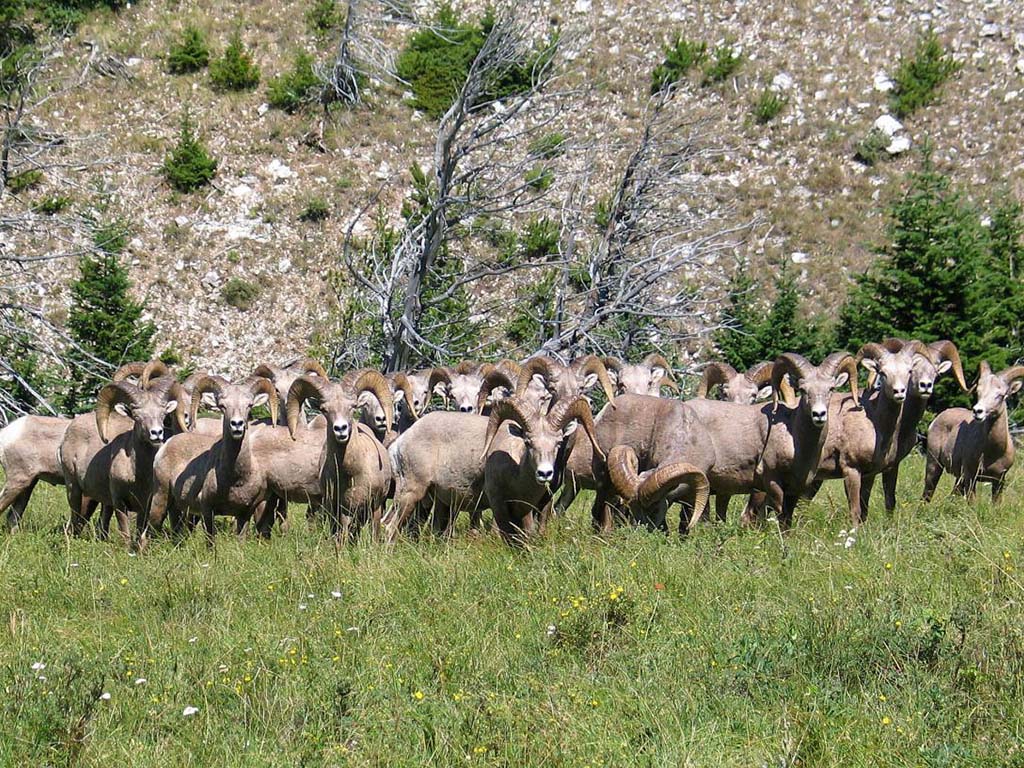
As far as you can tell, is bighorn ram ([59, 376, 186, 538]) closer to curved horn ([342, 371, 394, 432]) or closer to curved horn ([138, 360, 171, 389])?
curved horn ([138, 360, 171, 389])

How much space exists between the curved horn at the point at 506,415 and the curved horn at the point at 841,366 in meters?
3.25

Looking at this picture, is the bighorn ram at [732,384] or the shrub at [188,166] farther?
the shrub at [188,166]

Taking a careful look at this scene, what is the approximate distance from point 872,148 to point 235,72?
1970 cm

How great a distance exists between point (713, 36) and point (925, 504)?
1198 inches

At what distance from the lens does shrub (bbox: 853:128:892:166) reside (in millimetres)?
36062

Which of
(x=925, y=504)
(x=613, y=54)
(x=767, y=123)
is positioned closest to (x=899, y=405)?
(x=925, y=504)

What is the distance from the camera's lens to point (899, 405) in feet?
41.7

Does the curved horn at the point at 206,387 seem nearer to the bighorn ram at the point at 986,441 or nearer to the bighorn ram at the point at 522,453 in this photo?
the bighorn ram at the point at 522,453

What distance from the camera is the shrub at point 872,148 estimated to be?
36062 mm

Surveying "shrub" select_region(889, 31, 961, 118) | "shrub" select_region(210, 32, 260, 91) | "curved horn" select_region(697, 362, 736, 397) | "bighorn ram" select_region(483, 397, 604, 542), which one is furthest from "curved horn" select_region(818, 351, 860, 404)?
"shrub" select_region(210, 32, 260, 91)

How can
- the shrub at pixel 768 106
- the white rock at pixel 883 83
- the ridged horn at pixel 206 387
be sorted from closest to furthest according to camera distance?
the ridged horn at pixel 206 387 → the shrub at pixel 768 106 → the white rock at pixel 883 83

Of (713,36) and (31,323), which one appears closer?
(31,323)

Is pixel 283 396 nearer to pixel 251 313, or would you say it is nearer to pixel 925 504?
pixel 925 504

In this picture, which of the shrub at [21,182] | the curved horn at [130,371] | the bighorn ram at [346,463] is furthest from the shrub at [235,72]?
the bighorn ram at [346,463]
